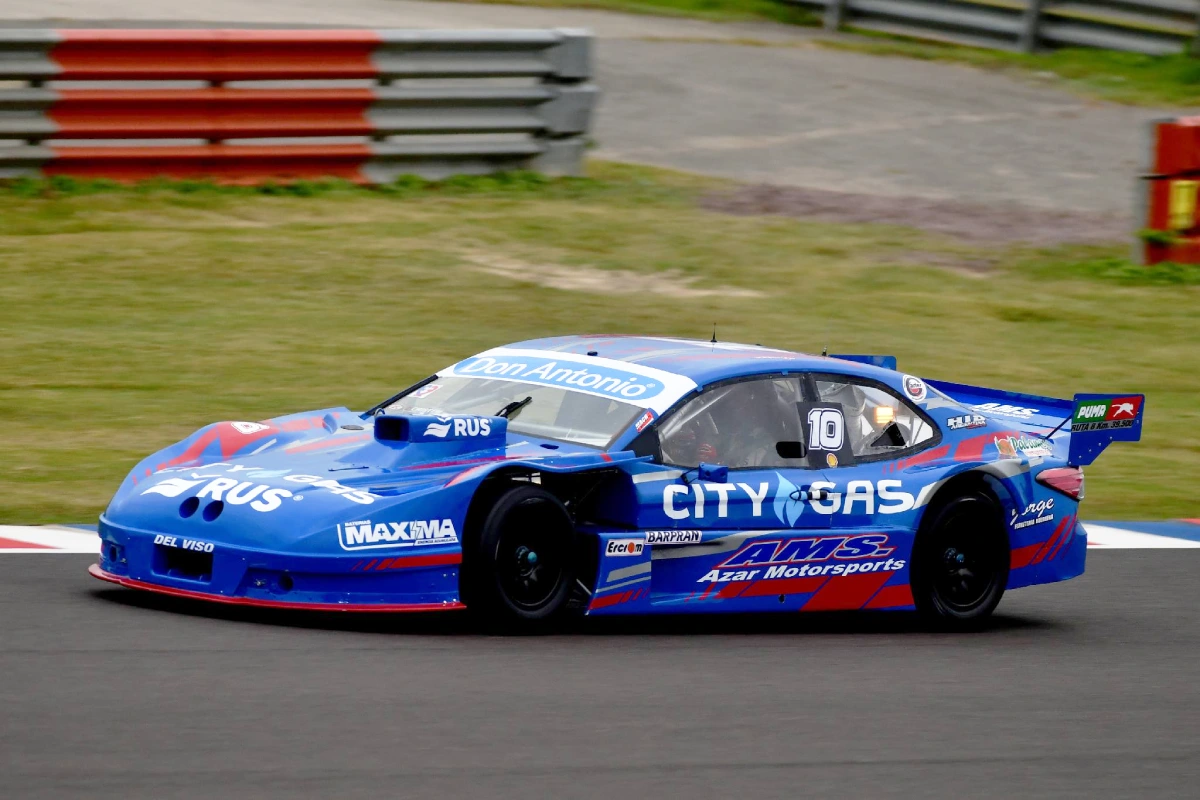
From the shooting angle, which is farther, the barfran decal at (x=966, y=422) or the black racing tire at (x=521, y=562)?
the barfran decal at (x=966, y=422)

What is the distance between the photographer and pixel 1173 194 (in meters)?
15.4

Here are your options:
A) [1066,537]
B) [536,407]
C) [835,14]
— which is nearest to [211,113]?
[536,407]

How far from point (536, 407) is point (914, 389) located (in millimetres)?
1786

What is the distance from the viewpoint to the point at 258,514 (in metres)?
6.71

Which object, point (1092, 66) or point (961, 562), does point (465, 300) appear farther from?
point (1092, 66)

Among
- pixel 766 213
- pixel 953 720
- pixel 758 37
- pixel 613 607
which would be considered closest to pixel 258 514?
pixel 613 607

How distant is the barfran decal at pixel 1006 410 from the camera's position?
9.09 meters

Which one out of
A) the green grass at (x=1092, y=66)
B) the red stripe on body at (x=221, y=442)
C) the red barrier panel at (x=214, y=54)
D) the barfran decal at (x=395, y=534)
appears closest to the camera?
the barfran decal at (x=395, y=534)

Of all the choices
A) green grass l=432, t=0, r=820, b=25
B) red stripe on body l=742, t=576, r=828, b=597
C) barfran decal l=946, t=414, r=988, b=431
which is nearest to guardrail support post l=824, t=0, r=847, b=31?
green grass l=432, t=0, r=820, b=25

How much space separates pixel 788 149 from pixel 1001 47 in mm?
5907

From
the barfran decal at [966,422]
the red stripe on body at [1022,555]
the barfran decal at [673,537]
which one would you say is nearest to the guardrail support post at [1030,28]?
the barfran decal at [966,422]

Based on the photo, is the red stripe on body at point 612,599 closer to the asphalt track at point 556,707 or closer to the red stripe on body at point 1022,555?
the asphalt track at point 556,707

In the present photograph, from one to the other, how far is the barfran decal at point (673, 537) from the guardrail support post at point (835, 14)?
16.9 metres

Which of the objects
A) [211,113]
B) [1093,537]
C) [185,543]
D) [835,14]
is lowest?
[1093,537]
